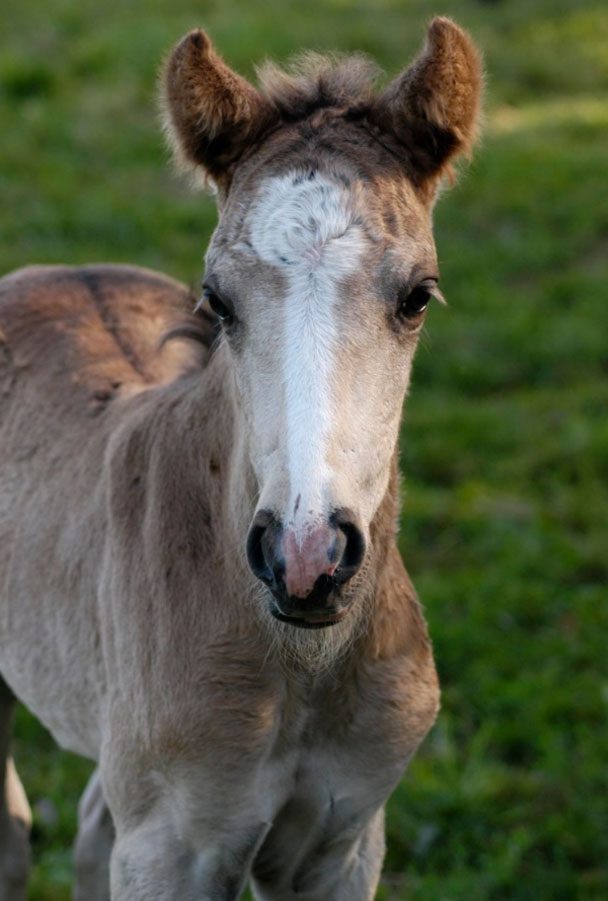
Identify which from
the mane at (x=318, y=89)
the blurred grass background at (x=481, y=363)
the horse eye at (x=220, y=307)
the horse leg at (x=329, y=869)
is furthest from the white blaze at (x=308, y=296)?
the blurred grass background at (x=481, y=363)

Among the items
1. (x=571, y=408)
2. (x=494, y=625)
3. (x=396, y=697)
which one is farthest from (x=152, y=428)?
(x=571, y=408)

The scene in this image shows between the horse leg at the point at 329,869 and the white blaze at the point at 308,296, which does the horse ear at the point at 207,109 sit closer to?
the white blaze at the point at 308,296

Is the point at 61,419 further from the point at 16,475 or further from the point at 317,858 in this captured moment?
the point at 317,858

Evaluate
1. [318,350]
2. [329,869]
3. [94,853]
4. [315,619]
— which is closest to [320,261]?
[318,350]

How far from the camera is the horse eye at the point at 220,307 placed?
2.52 meters

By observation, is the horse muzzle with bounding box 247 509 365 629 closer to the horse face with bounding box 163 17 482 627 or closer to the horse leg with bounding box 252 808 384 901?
the horse face with bounding box 163 17 482 627

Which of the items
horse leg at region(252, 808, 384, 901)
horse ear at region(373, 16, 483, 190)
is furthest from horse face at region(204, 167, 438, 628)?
horse leg at region(252, 808, 384, 901)

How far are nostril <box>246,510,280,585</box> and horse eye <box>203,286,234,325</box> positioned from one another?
1.45 ft

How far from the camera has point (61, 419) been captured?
139 inches

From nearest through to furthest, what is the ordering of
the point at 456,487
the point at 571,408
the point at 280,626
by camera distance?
the point at 280,626 < the point at 456,487 < the point at 571,408

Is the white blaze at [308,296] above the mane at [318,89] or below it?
below

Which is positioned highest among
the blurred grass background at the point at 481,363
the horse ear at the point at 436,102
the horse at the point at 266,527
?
the horse ear at the point at 436,102

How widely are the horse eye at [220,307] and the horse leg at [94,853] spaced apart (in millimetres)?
1643

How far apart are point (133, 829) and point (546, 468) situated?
344 cm
